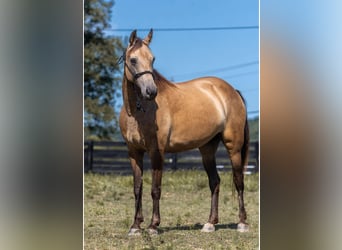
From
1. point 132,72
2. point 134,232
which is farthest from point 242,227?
point 132,72

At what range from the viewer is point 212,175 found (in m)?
4.62

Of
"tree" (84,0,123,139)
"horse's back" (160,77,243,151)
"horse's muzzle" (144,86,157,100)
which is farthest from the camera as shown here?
"horse's back" (160,77,243,151)

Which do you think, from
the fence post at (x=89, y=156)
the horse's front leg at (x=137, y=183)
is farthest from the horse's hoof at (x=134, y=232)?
the fence post at (x=89, y=156)

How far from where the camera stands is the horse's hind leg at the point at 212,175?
4609 millimetres

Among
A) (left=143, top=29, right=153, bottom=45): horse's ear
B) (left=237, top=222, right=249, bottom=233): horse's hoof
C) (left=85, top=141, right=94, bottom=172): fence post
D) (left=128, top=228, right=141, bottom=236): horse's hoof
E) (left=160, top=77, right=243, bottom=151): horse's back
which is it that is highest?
(left=143, top=29, right=153, bottom=45): horse's ear

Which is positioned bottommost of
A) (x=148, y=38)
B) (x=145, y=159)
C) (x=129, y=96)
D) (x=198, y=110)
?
(x=145, y=159)

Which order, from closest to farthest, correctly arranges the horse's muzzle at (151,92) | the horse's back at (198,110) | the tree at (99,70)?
the horse's muzzle at (151,92) → the tree at (99,70) → the horse's back at (198,110)

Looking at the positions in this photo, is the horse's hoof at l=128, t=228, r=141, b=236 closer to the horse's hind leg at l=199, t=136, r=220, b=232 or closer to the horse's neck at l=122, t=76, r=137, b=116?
the horse's hind leg at l=199, t=136, r=220, b=232

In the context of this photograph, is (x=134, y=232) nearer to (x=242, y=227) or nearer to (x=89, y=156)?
(x=89, y=156)

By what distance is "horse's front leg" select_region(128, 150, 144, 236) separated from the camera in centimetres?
457

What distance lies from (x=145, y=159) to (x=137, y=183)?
0.18 meters

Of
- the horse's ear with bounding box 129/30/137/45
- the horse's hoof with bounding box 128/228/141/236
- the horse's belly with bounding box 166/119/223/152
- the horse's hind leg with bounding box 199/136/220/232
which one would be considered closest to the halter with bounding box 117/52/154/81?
the horse's ear with bounding box 129/30/137/45

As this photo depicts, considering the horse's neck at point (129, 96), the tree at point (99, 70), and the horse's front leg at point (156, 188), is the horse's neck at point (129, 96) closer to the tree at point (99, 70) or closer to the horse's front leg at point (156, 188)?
the tree at point (99, 70)
